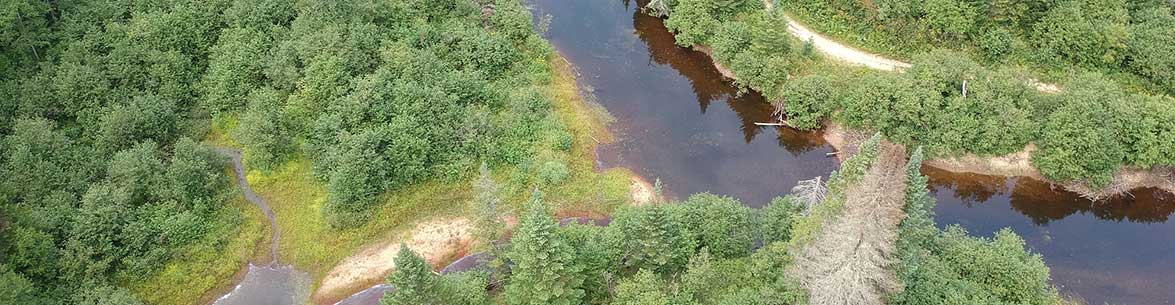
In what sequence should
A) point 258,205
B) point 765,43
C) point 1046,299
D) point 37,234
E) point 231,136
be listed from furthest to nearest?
point 765,43 → point 231,136 → point 258,205 → point 37,234 → point 1046,299

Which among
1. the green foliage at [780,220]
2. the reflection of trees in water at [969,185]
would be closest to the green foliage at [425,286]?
the green foliage at [780,220]

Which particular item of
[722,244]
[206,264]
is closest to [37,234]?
[206,264]

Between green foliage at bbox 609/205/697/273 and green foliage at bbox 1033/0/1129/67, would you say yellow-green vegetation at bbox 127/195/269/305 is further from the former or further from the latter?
green foliage at bbox 1033/0/1129/67

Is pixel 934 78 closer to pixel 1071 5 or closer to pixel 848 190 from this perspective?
pixel 1071 5

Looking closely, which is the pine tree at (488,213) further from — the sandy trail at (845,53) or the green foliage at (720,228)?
the sandy trail at (845,53)

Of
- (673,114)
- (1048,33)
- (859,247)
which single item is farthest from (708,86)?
(859,247)

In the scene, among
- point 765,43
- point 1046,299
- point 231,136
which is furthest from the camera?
point 765,43

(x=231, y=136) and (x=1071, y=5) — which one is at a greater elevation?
(x=1071, y=5)

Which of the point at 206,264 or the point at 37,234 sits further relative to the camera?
the point at 206,264
